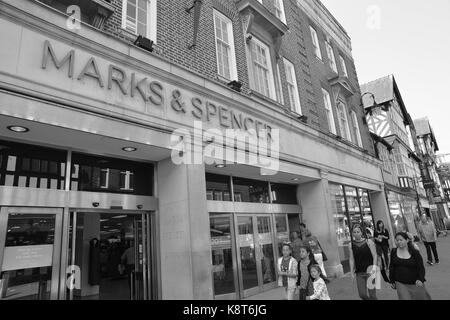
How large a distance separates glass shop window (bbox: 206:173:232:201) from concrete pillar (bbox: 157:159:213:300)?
Answer: 1.63 meters

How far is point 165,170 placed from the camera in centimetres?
680

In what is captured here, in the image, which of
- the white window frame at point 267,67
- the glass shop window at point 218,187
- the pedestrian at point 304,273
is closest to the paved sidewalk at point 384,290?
the pedestrian at point 304,273

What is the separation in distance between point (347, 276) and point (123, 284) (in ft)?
26.1

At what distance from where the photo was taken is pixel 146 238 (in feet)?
21.6

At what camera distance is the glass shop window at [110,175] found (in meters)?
5.78

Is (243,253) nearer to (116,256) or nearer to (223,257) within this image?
(223,257)

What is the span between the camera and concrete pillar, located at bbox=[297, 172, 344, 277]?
36.1 ft

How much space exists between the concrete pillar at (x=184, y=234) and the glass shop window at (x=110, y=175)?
1.27 ft

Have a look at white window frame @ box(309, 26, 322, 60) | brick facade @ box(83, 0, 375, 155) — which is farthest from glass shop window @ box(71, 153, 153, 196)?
white window frame @ box(309, 26, 322, 60)

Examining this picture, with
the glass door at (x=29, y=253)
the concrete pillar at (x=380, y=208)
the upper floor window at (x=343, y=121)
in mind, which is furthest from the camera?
the concrete pillar at (x=380, y=208)

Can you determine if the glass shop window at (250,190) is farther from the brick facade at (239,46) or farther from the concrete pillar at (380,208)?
the concrete pillar at (380,208)

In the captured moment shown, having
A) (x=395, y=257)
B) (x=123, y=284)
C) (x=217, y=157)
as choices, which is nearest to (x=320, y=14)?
(x=217, y=157)

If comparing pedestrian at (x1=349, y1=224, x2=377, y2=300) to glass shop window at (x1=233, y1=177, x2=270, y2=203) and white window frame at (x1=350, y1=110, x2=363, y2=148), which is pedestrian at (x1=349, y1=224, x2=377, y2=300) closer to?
glass shop window at (x1=233, y1=177, x2=270, y2=203)
